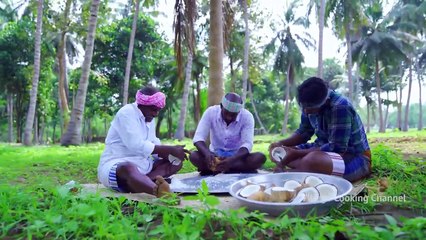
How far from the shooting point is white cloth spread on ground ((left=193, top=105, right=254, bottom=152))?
468 cm

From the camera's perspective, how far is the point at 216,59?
7.02m

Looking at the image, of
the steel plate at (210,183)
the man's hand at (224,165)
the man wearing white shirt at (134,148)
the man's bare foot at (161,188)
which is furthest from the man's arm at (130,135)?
the man's hand at (224,165)

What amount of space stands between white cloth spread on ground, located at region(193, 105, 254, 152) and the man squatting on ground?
781mm

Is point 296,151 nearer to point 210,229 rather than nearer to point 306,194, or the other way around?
point 306,194

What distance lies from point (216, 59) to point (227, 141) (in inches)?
103

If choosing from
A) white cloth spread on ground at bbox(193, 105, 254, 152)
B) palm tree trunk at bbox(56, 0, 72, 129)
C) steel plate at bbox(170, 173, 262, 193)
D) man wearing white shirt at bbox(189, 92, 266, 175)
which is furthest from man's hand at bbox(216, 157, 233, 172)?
palm tree trunk at bbox(56, 0, 72, 129)

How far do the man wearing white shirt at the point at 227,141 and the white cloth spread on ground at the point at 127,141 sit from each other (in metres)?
0.93

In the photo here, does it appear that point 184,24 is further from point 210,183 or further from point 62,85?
point 62,85

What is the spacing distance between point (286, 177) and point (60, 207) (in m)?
1.87

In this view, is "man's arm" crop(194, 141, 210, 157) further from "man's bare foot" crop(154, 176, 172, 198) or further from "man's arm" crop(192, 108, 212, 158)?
"man's bare foot" crop(154, 176, 172, 198)

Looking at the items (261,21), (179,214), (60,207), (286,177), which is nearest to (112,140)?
(60,207)

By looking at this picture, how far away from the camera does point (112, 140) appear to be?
3.68 meters

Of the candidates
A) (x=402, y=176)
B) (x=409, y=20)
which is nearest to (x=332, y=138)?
(x=402, y=176)

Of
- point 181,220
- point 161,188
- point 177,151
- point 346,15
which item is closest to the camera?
point 181,220
